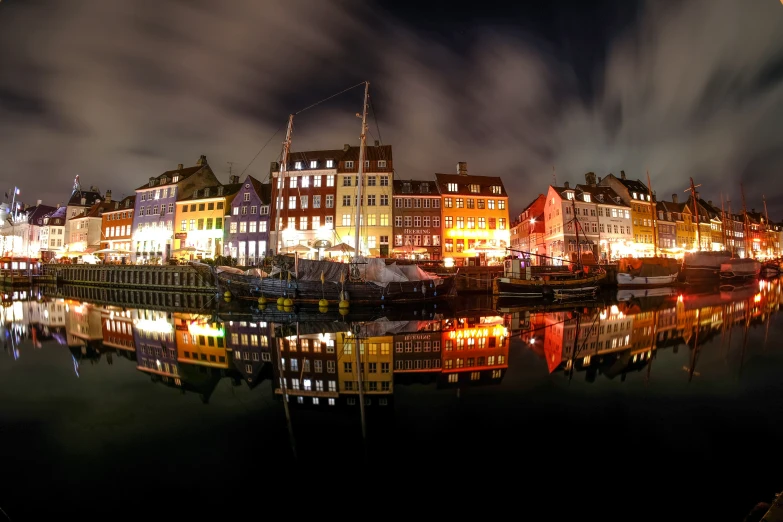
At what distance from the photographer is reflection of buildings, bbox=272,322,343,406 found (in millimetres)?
9586

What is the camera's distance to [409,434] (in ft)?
23.8

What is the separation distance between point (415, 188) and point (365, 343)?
130 feet

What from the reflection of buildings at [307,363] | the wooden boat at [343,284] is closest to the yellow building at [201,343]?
the reflection of buildings at [307,363]

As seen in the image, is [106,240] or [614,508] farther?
[106,240]

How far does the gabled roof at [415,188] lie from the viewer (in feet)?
169

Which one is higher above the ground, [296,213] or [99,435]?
[296,213]

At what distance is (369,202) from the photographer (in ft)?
164

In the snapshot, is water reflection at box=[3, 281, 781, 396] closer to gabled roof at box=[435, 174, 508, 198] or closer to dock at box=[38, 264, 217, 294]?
dock at box=[38, 264, 217, 294]

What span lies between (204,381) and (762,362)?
19.0 metres

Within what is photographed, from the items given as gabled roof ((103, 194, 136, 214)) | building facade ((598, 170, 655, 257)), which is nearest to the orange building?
gabled roof ((103, 194, 136, 214))

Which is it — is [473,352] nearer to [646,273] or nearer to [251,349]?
[251,349]

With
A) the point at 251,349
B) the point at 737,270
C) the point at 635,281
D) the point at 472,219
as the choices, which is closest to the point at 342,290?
the point at 251,349

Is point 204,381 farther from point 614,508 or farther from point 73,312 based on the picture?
point 73,312

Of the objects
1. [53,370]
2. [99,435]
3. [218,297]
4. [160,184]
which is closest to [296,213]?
[218,297]
